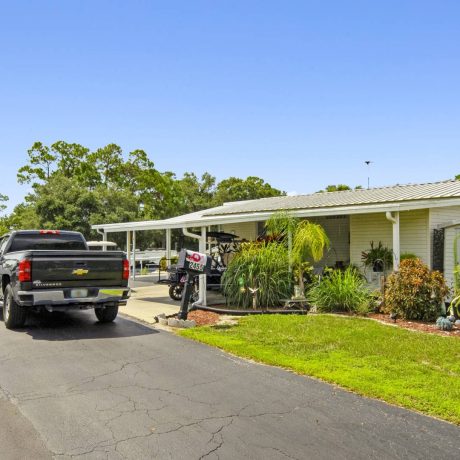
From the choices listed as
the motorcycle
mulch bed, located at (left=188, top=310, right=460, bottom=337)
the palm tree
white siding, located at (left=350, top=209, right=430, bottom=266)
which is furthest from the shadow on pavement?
white siding, located at (left=350, top=209, right=430, bottom=266)

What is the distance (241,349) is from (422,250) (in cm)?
714

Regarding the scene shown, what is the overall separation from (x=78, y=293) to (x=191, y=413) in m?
4.67

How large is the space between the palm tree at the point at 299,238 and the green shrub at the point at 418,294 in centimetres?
232

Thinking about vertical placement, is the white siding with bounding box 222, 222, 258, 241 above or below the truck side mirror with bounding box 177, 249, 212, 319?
above

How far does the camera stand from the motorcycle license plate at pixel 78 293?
8359mm

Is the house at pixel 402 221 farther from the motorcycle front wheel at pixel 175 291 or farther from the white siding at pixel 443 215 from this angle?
the motorcycle front wheel at pixel 175 291

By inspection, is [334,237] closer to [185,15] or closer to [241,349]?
[185,15]

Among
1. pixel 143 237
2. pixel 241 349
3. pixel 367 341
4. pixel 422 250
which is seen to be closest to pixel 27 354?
pixel 241 349

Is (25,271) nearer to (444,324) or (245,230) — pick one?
(444,324)

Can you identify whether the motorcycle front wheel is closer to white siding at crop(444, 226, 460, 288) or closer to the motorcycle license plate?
the motorcycle license plate

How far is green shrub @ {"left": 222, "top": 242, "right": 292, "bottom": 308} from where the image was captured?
440 inches

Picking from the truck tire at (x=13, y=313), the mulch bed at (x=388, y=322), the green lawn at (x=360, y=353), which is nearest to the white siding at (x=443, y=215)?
the mulch bed at (x=388, y=322)

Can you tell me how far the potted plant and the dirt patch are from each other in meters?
5.15

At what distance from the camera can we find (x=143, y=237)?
37.2 m
